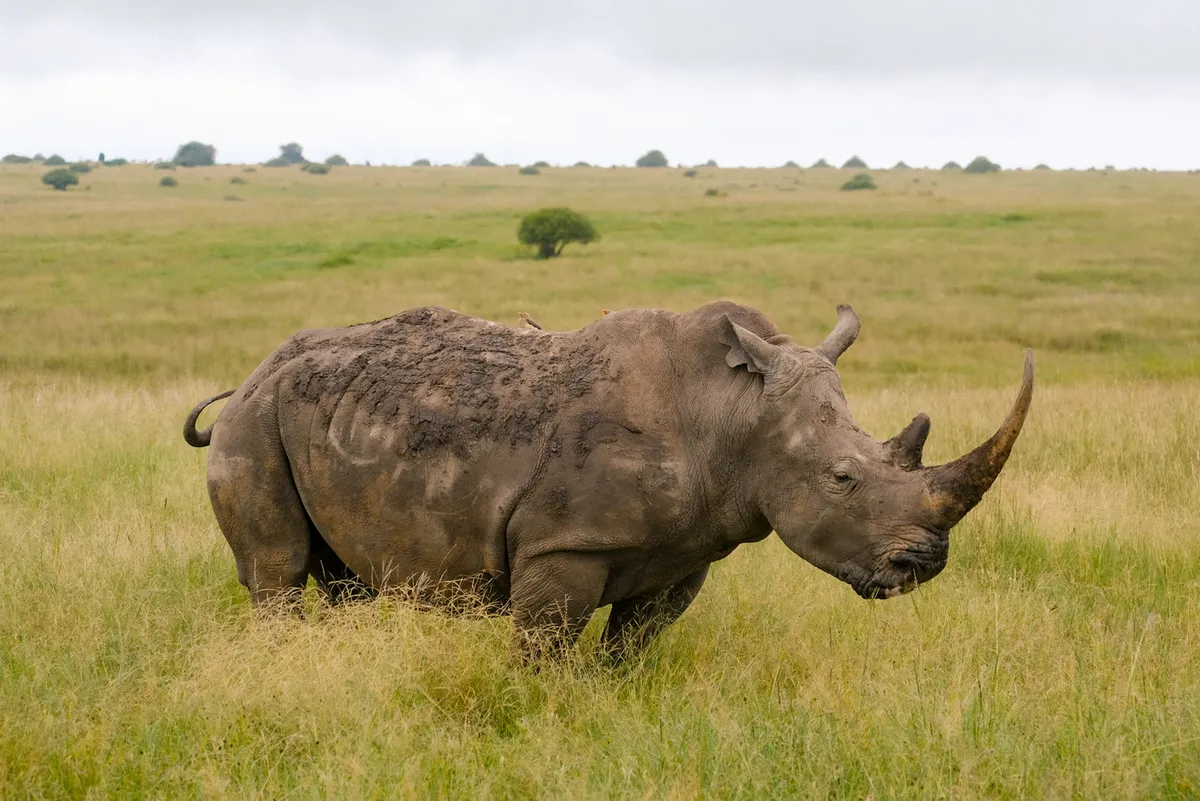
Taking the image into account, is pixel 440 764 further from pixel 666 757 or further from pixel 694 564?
pixel 694 564

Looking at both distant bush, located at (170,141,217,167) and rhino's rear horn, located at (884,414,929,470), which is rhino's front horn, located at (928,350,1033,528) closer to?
rhino's rear horn, located at (884,414,929,470)

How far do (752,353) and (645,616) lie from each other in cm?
145

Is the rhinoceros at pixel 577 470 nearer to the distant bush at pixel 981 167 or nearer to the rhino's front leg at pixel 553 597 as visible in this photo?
the rhino's front leg at pixel 553 597

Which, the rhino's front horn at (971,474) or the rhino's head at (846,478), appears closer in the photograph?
the rhino's front horn at (971,474)

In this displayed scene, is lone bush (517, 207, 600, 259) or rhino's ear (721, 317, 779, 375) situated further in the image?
lone bush (517, 207, 600, 259)

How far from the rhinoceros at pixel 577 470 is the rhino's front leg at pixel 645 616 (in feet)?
0.04

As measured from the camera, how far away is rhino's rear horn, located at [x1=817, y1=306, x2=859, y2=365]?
5617 mm

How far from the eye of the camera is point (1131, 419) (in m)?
12.1

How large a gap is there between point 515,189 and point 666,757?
76.1 metres

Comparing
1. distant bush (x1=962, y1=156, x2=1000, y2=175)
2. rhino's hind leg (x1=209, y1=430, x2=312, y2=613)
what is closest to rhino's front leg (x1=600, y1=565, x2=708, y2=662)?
rhino's hind leg (x1=209, y1=430, x2=312, y2=613)

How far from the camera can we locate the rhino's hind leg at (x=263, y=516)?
6059 mm

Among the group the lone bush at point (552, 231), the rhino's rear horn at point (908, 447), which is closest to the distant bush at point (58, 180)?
the lone bush at point (552, 231)

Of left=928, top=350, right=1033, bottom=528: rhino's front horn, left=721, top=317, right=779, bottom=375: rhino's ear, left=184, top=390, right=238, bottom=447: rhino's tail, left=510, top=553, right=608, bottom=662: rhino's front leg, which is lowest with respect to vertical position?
left=510, top=553, right=608, bottom=662: rhino's front leg

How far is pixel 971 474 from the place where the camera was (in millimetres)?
4840
